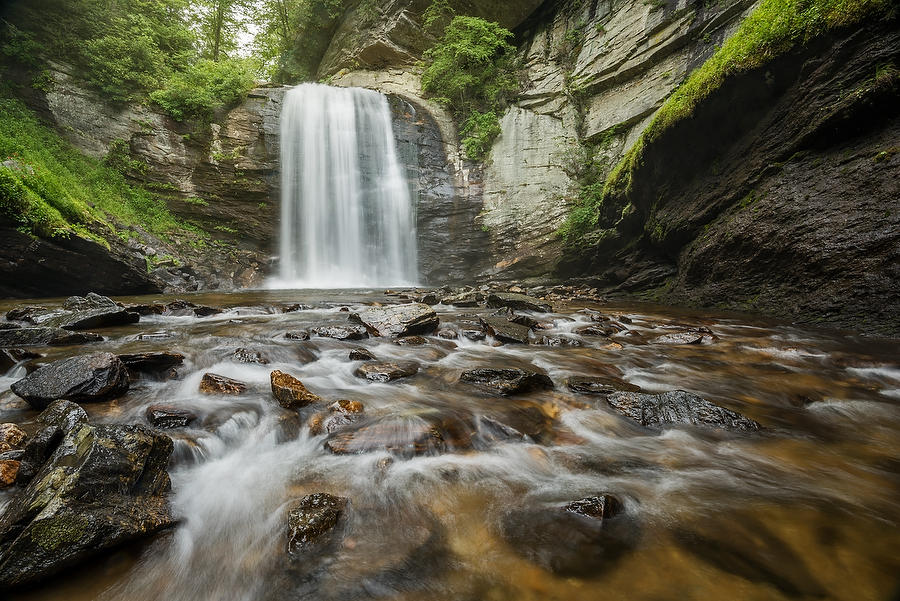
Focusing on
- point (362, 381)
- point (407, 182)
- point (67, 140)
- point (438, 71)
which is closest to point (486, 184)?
point (407, 182)

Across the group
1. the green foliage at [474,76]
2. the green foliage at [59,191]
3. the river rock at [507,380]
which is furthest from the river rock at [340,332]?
the green foliage at [474,76]

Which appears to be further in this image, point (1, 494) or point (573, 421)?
point (573, 421)

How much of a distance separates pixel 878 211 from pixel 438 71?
1775 centimetres

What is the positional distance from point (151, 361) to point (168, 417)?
1.18 metres

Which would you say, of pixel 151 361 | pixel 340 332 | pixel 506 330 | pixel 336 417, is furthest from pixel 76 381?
pixel 506 330

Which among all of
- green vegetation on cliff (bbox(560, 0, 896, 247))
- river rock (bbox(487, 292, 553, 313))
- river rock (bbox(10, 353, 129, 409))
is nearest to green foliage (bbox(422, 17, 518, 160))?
green vegetation on cliff (bbox(560, 0, 896, 247))

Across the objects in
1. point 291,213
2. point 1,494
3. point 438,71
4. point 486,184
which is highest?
point 438,71

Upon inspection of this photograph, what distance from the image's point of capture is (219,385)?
2979mm

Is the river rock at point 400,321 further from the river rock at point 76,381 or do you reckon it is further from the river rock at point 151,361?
the river rock at point 76,381

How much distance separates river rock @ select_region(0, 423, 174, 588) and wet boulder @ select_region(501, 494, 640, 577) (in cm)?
158

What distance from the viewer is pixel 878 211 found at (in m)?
4.86

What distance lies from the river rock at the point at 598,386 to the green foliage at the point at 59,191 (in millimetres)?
10337

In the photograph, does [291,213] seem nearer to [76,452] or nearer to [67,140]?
[67,140]

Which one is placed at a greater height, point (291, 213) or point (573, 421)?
point (291, 213)
